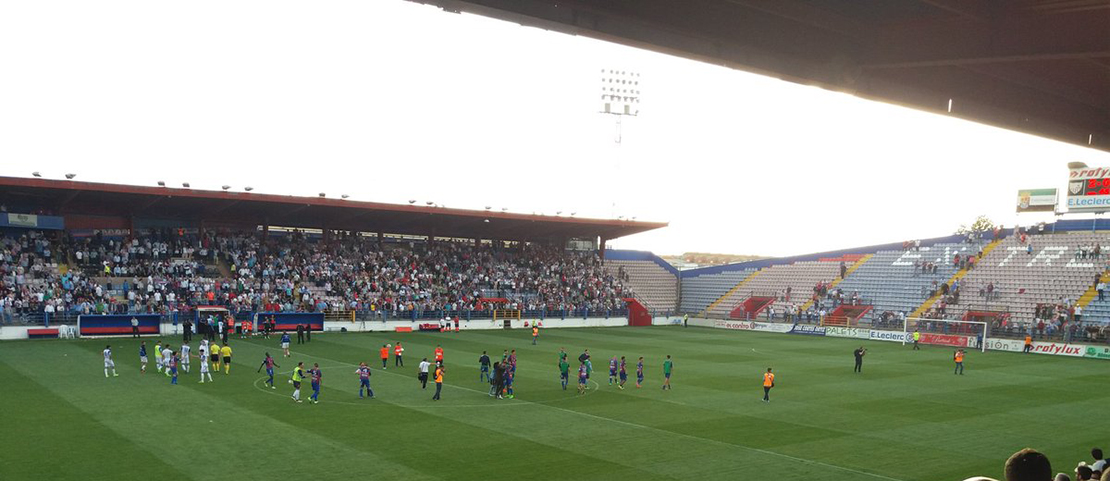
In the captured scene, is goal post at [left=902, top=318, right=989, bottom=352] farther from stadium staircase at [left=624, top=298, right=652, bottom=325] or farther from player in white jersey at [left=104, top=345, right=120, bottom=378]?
player in white jersey at [left=104, top=345, right=120, bottom=378]

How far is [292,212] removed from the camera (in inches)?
2338

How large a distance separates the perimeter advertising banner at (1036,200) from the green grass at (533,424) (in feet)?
113

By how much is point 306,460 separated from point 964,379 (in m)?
29.6

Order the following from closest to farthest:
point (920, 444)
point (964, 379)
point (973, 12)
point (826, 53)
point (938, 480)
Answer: point (973, 12) → point (826, 53) → point (938, 480) → point (920, 444) → point (964, 379)

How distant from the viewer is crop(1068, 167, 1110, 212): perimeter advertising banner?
62.1 metres

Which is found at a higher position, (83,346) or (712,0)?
(712,0)

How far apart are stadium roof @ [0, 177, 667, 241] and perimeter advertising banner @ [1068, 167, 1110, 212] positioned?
32.5m

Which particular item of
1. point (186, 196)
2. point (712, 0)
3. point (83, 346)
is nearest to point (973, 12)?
point (712, 0)

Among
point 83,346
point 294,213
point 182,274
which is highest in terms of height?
point 294,213

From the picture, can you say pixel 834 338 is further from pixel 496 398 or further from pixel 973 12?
pixel 973 12

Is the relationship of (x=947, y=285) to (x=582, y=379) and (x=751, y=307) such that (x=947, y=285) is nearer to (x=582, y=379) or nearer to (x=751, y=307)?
(x=751, y=307)

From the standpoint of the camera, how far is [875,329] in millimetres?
60406

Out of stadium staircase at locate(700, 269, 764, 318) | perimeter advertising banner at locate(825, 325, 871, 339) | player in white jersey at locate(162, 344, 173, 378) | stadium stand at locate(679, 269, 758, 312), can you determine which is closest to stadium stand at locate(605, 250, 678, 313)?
stadium stand at locate(679, 269, 758, 312)

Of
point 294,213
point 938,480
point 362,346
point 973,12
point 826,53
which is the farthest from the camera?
point 294,213
